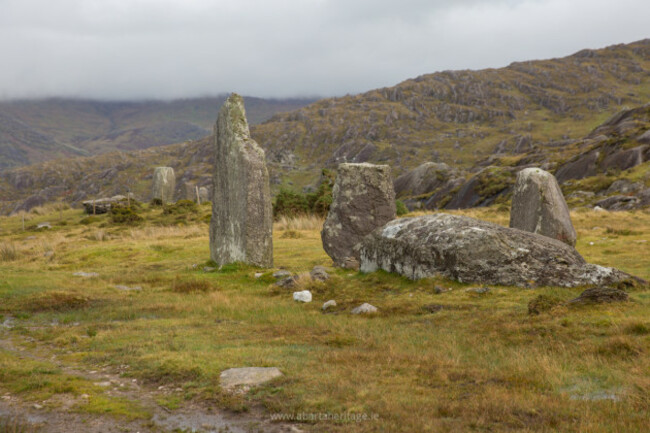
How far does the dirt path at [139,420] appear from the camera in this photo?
5695 millimetres

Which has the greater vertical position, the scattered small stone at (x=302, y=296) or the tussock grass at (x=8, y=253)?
the scattered small stone at (x=302, y=296)

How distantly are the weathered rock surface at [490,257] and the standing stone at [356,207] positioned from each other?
5309 millimetres

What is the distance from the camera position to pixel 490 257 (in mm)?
13211

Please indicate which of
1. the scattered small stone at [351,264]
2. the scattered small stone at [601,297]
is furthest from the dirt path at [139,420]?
the scattered small stone at [351,264]

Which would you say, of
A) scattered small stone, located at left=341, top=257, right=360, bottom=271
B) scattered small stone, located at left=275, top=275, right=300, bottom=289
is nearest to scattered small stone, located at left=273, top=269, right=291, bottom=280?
scattered small stone, located at left=275, top=275, right=300, bottom=289

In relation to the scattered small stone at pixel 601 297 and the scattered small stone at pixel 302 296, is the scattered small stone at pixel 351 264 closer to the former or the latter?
the scattered small stone at pixel 302 296

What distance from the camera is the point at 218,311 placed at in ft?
43.7

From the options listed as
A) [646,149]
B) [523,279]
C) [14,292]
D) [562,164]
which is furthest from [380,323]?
[562,164]

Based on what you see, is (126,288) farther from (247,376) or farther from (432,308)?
(247,376)

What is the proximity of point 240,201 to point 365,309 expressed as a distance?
949 centimetres

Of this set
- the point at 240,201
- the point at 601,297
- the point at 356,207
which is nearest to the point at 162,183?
the point at 240,201

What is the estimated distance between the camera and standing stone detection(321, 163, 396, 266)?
20328 mm

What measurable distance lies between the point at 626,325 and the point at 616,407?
134 inches

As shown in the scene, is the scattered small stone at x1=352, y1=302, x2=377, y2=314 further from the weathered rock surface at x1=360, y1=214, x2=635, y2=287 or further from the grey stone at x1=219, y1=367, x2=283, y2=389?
the grey stone at x1=219, y1=367, x2=283, y2=389
